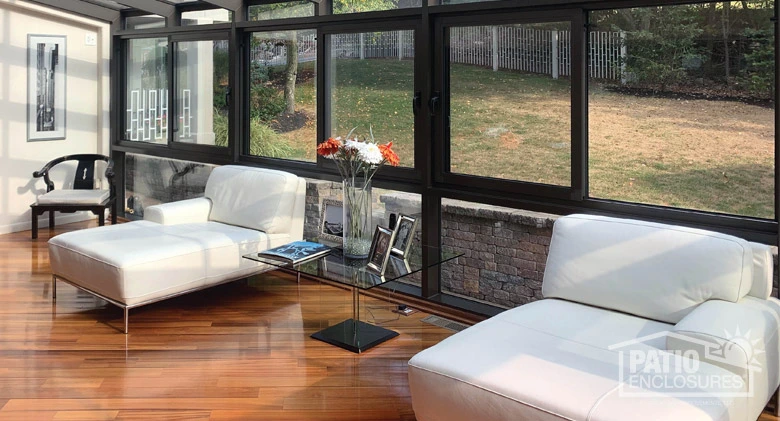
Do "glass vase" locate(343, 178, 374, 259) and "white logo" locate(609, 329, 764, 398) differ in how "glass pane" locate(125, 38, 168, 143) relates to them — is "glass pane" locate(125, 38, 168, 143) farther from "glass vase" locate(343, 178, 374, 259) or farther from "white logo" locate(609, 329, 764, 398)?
"white logo" locate(609, 329, 764, 398)

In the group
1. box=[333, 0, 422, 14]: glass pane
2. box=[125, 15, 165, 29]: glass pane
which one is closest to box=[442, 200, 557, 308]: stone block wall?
box=[333, 0, 422, 14]: glass pane

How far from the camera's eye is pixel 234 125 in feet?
19.4

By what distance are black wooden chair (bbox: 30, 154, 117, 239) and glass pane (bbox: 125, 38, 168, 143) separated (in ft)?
1.54

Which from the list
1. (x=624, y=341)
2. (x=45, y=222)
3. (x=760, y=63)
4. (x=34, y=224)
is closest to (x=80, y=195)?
(x=34, y=224)

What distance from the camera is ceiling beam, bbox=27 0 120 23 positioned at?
6.70m

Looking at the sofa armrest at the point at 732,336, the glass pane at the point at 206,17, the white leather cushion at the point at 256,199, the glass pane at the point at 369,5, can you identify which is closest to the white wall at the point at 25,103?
the glass pane at the point at 206,17

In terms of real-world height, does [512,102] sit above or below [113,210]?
above

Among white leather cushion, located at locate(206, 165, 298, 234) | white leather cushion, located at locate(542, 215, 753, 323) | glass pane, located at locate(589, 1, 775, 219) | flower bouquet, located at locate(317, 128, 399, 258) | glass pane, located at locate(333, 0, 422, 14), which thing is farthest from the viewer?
white leather cushion, located at locate(206, 165, 298, 234)

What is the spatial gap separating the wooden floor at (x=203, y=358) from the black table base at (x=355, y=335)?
0.14 ft

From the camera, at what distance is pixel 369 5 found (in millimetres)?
4906

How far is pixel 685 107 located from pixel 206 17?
432 centimetres

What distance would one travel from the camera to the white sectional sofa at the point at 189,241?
421 centimetres

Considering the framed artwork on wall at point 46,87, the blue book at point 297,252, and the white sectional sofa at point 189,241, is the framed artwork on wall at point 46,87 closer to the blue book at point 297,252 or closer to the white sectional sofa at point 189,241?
the white sectional sofa at point 189,241

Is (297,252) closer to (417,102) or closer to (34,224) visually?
(417,102)
